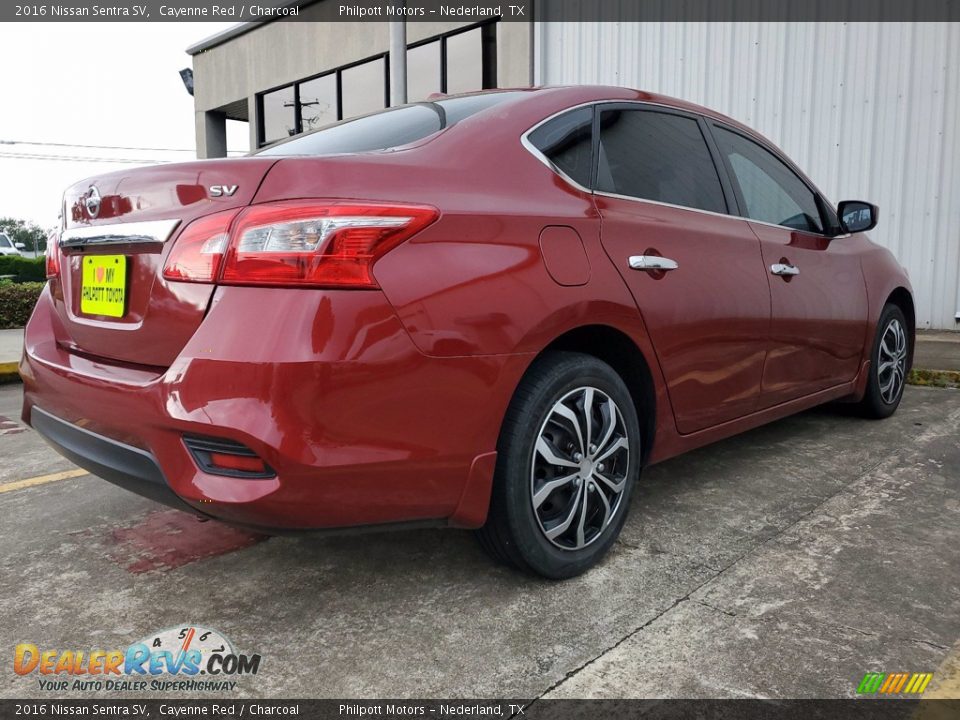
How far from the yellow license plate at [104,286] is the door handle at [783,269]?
2.33m

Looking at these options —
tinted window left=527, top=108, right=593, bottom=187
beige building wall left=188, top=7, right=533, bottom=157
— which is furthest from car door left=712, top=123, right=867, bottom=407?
beige building wall left=188, top=7, right=533, bottom=157

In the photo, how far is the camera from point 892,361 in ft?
13.6

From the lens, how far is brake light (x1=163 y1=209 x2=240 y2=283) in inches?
68.9

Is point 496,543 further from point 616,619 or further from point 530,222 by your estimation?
point 530,222

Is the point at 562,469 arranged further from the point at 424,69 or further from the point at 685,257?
the point at 424,69

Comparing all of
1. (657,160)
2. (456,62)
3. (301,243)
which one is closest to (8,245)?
(456,62)

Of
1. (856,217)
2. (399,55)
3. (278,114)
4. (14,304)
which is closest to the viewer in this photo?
(856,217)

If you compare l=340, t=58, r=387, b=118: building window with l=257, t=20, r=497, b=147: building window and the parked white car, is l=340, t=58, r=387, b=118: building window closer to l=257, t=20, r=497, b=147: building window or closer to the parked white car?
l=257, t=20, r=497, b=147: building window

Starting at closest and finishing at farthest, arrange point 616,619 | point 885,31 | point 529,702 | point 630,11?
point 529,702 → point 616,619 → point 885,31 → point 630,11

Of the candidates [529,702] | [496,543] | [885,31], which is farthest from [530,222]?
[885,31]

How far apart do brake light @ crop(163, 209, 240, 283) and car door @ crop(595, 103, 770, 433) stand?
1.06 meters

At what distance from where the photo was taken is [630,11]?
29.7 ft

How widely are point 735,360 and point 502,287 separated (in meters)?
1.24

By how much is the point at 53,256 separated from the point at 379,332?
4.20 ft
